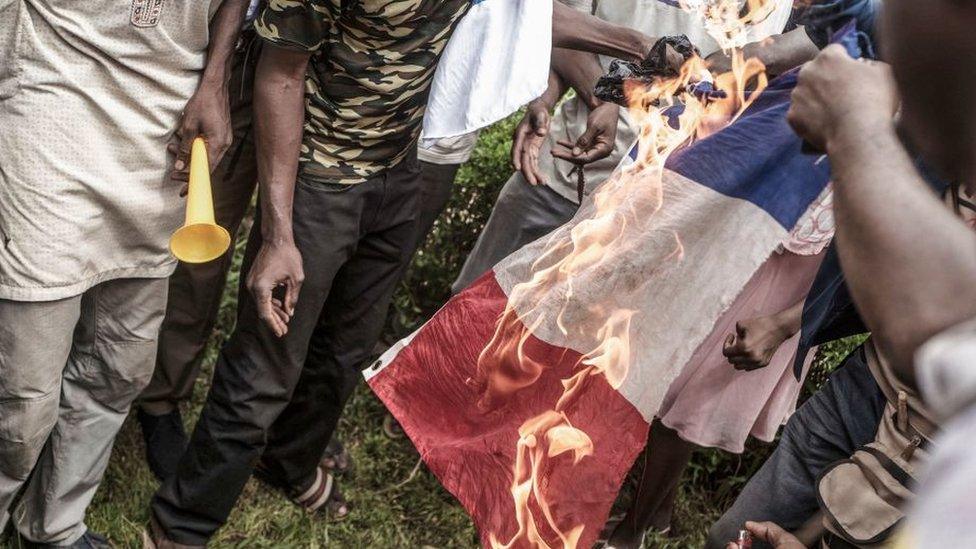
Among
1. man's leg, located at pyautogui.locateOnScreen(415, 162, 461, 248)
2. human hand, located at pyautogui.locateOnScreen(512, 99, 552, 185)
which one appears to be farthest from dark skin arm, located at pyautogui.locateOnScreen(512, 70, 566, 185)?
man's leg, located at pyautogui.locateOnScreen(415, 162, 461, 248)

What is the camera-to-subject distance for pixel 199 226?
331 cm

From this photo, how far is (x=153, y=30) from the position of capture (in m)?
3.20

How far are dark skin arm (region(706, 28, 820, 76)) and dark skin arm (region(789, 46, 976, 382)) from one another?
1762 mm

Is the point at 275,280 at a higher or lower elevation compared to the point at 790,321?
lower

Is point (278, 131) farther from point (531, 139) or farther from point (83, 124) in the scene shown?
point (531, 139)

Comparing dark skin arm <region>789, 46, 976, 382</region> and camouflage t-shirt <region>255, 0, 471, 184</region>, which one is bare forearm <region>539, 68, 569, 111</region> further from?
dark skin arm <region>789, 46, 976, 382</region>

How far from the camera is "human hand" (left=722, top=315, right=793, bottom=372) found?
3.51m

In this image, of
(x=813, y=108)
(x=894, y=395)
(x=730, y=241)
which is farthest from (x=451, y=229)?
(x=813, y=108)

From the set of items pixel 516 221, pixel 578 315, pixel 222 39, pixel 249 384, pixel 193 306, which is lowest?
pixel 193 306

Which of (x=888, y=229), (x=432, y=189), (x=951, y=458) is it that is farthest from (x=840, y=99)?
(x=432, y=189)

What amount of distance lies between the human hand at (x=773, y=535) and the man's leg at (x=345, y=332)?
1594mm

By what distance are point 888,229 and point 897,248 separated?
33 millimetres

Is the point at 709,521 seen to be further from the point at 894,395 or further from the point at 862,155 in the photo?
the point at 862,155

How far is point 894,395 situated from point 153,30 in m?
2.33
